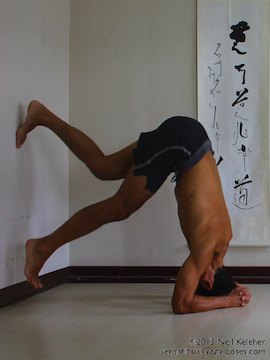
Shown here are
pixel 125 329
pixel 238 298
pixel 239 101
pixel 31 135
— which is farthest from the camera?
pixel 239 101

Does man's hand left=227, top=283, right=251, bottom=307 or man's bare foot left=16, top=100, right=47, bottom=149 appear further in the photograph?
man's bare foot left=16, top=100, right=47, bottom=149

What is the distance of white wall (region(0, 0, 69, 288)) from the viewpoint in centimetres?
278

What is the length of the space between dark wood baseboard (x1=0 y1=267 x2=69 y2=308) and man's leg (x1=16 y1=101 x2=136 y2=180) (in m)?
0.71

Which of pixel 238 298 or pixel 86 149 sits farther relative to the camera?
pixel 86 149

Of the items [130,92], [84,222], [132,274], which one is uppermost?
[130,92]

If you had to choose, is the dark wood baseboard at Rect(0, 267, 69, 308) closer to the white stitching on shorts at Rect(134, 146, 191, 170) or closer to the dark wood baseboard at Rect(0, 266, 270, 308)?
the dark wood baseboard at Rect(0, 266, 270, 308)

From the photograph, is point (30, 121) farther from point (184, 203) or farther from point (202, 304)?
point (202, 304)

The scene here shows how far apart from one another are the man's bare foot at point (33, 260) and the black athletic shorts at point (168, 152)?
2.02 ft

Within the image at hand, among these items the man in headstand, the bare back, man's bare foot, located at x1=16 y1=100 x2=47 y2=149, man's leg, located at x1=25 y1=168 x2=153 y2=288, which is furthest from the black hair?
man's bare foot, located at x1=16 y1=100 x2=47 y2=149

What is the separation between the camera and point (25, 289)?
2982mm

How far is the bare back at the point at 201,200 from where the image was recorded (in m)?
2.71

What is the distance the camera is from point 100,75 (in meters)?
3.77

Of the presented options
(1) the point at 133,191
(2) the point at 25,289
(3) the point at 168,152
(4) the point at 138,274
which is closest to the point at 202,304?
(1) the point at 133,191

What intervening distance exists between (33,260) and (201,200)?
867 millimetres
